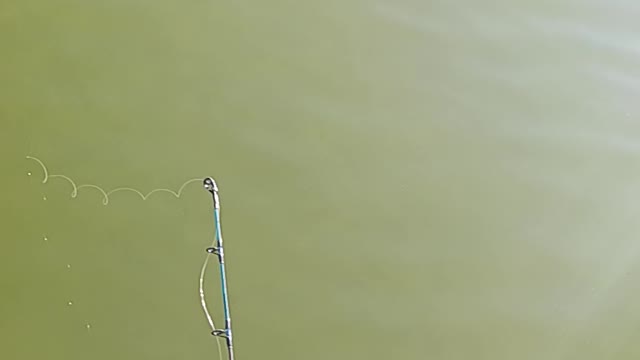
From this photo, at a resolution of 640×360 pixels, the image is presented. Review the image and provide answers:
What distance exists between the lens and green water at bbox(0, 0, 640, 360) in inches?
59.3

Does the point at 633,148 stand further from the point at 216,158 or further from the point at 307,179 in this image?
the point at 216,158

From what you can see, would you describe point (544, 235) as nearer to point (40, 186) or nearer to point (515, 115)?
point (515, 115)

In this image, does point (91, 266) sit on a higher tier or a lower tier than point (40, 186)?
lower

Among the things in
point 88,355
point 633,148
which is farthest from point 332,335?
point 633,148

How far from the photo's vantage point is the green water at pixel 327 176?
1.51 metres

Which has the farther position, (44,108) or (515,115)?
(515,115)

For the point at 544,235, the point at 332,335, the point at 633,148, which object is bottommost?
the point at 332,335

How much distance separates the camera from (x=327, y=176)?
158cm

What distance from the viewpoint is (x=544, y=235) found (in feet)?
5.35

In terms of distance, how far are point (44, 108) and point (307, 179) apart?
0.48m

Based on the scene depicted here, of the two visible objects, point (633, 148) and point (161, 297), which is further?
point (633, 148)

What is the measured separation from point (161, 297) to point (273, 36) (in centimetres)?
51

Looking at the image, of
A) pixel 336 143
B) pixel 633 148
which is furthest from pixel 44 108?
pixel 633 148

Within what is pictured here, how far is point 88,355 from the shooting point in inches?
59.9
